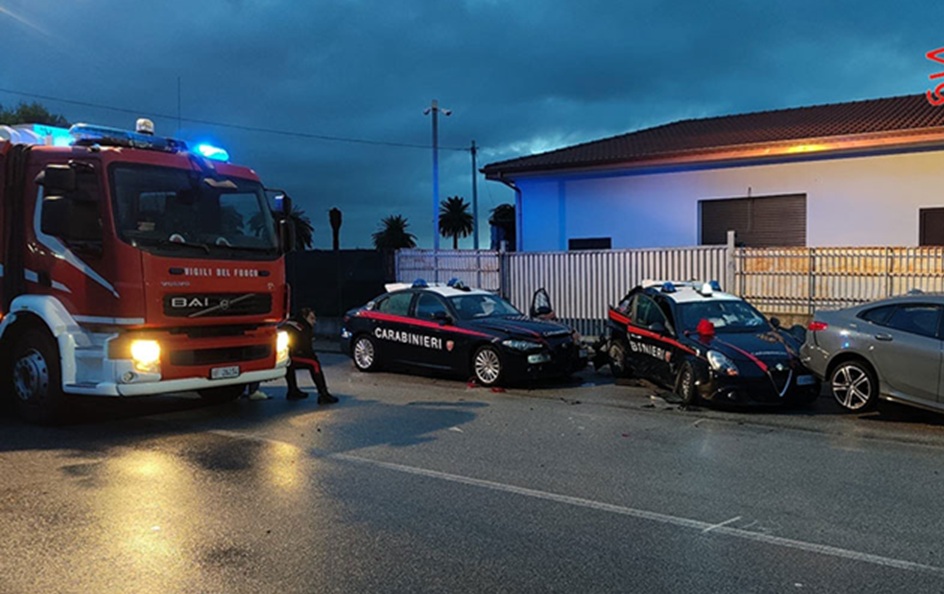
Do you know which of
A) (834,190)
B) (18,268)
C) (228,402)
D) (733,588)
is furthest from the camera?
(834,190)

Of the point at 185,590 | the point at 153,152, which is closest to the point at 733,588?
the point at 185,590

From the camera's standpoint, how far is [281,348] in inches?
359

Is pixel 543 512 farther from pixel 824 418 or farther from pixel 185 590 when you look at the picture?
pixel 824 418

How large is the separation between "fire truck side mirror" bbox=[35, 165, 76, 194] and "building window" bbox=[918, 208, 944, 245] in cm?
1711

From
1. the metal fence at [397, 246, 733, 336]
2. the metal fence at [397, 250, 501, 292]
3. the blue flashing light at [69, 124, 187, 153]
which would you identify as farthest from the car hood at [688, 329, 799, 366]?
the metal fence at [397, 250, 501, 292]

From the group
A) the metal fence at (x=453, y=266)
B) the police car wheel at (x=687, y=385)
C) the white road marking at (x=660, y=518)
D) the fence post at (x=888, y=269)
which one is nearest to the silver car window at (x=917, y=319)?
the police car wheel at (x=687, y=385)

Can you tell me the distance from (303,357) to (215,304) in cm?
204

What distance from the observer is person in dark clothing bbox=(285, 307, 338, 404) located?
995 centimetres

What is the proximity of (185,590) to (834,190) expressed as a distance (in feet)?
58.4

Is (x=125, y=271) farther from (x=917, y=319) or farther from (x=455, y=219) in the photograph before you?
(x=455, y=219)

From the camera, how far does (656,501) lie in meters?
5.52

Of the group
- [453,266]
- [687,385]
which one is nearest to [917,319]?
[687,385]

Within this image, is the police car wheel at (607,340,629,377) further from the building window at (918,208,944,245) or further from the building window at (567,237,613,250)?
the building window at (918,208,944,245)

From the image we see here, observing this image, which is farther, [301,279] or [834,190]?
[301,279]
